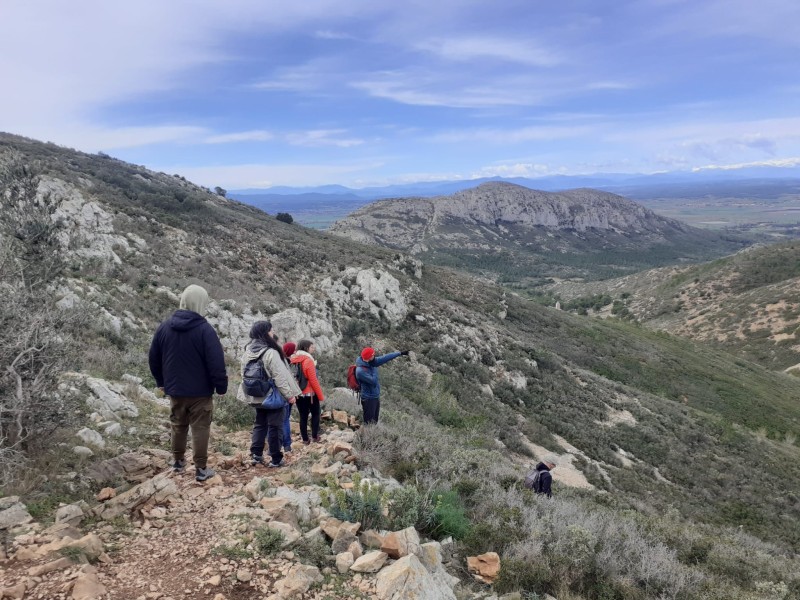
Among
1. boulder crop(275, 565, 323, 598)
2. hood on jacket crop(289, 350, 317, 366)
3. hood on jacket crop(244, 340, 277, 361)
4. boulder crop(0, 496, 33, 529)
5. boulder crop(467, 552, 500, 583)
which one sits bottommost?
boulder crop(467, 552, 500, 583)

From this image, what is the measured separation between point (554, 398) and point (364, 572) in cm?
1838

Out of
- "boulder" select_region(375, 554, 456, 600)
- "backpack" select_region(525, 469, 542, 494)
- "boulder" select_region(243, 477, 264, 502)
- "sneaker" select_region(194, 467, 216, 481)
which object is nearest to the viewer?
"boulder" select_region(375, 554, 456, 600)

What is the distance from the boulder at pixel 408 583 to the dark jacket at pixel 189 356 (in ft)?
8.69

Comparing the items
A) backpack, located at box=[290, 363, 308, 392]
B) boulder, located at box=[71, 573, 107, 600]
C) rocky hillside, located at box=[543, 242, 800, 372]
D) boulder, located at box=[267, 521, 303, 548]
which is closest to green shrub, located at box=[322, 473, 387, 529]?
boulder, located at box=[267, 521, 303, 548]

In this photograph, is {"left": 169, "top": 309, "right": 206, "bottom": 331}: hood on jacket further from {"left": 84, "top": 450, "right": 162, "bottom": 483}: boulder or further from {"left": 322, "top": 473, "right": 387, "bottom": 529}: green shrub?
{"left": 322, "top": 473, "right": 387, "bottom": 529}: green shrub

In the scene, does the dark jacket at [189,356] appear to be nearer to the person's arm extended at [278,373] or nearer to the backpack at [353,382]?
the person's arm extended at [278,373]

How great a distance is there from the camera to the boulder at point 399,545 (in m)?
4.05

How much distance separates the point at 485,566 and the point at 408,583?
116 cm

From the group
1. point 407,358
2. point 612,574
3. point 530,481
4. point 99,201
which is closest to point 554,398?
point 407,358

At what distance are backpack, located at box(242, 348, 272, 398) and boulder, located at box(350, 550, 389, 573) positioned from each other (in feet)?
8.44

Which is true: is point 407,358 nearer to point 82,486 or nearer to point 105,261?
point 105,261

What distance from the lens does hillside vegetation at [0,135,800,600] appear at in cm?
486

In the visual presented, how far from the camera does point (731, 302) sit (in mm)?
58562

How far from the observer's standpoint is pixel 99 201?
2325cm
